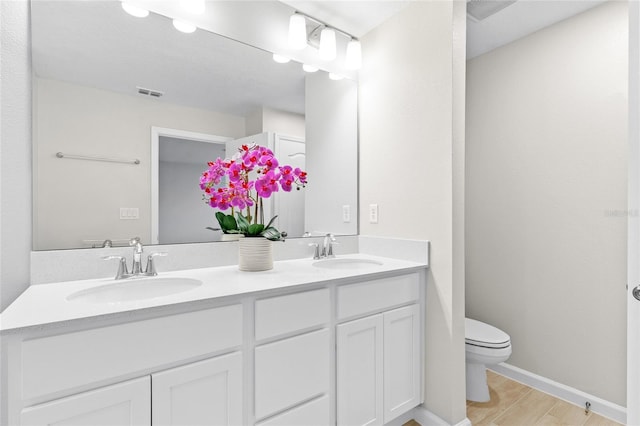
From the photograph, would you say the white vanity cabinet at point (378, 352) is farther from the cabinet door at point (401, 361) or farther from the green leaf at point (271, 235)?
the green leaf at point (271, 235)

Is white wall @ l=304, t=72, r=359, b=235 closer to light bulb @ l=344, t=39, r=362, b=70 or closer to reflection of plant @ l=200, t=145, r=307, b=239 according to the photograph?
light bulb @ l=344, t=39, r=362, b=70

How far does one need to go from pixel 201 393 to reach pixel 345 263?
1047mm

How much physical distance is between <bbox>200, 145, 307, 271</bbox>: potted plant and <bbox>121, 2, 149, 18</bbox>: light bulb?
73 centimetres

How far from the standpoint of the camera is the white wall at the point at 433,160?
161cm

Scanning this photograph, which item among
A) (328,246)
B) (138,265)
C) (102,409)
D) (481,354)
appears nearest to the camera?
(102,409)

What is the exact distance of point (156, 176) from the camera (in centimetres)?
152

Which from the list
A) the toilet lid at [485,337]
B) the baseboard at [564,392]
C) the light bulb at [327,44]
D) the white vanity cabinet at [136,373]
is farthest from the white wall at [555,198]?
the white vanity cabinet at [136,373]

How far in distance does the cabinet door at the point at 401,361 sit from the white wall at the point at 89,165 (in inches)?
49.8

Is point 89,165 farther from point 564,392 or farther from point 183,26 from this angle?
point 564,392

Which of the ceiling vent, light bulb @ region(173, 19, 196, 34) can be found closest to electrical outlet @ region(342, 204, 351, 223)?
light bulb @ region(173, 19, 196, 34)

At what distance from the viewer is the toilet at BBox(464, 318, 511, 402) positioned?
71.9 inches

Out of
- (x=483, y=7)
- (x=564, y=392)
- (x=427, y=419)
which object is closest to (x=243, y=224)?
(x=427, y=419)

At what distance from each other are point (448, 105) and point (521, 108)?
0.96 metres

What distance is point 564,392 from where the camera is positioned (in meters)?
1.96
